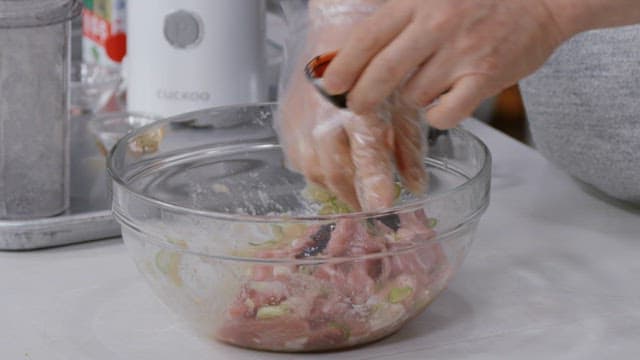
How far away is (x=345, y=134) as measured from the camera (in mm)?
871

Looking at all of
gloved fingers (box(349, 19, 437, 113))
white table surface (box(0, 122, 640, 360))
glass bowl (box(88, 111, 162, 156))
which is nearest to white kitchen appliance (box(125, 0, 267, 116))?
glass bowl (box(88, 111, 162, 156))

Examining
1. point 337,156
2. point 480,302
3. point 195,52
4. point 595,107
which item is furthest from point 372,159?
point 195,52

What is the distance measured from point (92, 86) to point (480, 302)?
63 centimetres

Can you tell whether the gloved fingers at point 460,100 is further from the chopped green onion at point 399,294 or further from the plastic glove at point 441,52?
the chopped green onion at point 399,294

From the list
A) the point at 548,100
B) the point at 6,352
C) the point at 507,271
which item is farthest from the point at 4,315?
the point at 548,100

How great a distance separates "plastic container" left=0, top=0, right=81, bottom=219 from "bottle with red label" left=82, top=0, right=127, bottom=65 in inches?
12.9

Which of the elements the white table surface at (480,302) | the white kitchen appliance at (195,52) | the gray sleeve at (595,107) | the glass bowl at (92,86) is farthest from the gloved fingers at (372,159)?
the glass bowl at (92,86)

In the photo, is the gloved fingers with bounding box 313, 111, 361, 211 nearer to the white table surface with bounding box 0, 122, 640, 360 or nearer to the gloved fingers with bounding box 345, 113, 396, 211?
the gloved fingers with bounding box 345, 113, 396, 211

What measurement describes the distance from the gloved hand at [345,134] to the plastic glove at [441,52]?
0.10 feet

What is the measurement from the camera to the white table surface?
85 cm

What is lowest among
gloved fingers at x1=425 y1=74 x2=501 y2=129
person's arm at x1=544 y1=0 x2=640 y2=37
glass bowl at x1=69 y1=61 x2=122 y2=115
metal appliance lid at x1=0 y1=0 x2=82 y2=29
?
glass bowl at x1=69 y1=61 x2=122 y2=115

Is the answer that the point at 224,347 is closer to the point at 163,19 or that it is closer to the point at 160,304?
the point at 160,304

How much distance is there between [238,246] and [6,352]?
18 cm

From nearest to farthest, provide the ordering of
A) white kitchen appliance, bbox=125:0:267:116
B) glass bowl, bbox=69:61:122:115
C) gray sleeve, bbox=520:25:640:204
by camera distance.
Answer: gray sleeve, bbox=520:25:640:204 → white kitchen appliance, bbox=125:0:267:116 → glass bowl, bbox=69:61:122:115
